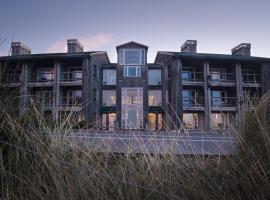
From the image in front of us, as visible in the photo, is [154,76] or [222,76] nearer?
[222,76]

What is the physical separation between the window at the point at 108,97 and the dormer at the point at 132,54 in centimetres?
320

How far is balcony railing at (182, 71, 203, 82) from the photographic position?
27406 mm

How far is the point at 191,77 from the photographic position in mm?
28422

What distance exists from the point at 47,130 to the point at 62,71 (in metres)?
26.2

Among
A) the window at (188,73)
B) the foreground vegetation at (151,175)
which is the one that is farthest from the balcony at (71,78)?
the foreground vegetation at (151,175)

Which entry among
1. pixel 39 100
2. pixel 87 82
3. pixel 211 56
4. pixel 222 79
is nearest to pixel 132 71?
pixel 87 82

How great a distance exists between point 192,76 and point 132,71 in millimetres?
5858

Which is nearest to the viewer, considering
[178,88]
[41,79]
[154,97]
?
[178,88]

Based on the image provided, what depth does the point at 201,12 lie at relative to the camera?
15492 millimetres

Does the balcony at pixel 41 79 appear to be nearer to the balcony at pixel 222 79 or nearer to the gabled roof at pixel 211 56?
the gabled roof at pixel 211 56

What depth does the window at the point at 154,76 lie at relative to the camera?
2911 centimetres

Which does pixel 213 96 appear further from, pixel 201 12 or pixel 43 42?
pixel 43 42

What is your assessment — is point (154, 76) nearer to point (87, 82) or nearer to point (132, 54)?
point (132, 54)

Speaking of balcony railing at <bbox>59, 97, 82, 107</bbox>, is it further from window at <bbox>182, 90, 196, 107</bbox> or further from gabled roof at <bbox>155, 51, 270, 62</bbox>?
gabled roof at <bbox>155, 51, 270, 62</bbox>
